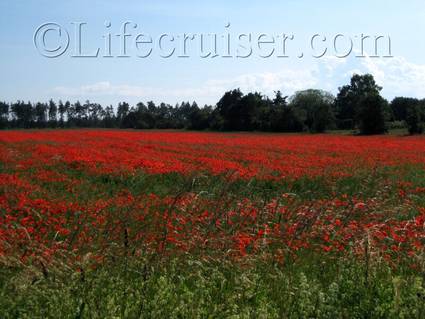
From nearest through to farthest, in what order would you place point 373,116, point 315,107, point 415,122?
point 415,122, point 373,116, point 315,107

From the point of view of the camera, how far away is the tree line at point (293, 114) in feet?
207

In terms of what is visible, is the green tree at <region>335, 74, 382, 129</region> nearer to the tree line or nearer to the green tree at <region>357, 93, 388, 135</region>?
the tree line

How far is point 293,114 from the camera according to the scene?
72.7 m

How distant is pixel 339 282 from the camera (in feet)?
15.3

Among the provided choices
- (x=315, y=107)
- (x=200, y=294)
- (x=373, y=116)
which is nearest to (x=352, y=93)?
(x=315, y=107)

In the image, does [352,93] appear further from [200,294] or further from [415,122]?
[200,294]

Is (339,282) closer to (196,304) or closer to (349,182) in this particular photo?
(196,304)

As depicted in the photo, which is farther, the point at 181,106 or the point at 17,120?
the point at 181,106

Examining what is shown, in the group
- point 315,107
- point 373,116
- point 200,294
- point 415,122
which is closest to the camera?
point 200,294

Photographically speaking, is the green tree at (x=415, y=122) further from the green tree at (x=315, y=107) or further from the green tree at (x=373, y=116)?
the green tree at (x=315, y=107)

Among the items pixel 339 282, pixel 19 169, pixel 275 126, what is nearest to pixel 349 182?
pixel 19 169

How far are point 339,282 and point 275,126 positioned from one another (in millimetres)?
70247

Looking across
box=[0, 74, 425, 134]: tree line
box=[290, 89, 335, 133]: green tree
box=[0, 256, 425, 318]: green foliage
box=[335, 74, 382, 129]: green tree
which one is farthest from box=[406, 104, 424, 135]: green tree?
box=[0, 256, 425, 318]: green foliage

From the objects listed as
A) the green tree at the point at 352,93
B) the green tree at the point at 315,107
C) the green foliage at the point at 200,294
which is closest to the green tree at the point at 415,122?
the green tree at the point at 315,107
